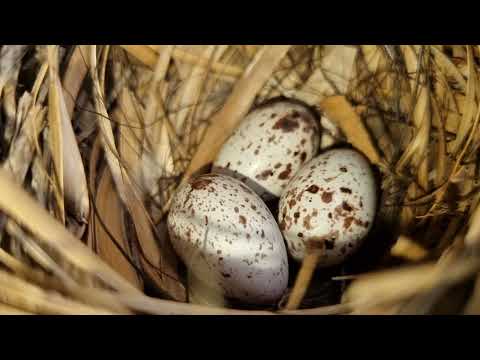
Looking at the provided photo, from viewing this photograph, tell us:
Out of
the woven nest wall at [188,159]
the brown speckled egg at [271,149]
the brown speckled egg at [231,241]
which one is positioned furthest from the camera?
the brown speckled egg at [271,149]

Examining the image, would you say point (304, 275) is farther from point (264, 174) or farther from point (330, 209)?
point (264, 174)

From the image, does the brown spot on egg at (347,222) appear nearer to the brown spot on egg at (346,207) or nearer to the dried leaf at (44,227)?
the brown spot on egg at (346,207)

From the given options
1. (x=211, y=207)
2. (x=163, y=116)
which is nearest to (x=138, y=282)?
(x=211, y=207)

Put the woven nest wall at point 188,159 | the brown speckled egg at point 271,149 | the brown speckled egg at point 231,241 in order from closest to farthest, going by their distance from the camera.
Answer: the woven nest wall at point 188,159, the brown speckled egg at point 231,241, the brown speckled egg at point 271,149

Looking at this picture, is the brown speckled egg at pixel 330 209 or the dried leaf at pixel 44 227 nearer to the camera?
the dried leaf at pixel 44 227

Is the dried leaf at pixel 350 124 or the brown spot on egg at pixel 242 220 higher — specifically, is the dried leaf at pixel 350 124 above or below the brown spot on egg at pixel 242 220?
above

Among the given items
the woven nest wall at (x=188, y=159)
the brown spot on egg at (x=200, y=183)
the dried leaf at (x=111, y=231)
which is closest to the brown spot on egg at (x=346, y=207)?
the woven nest wall at (x=188, y=159)
